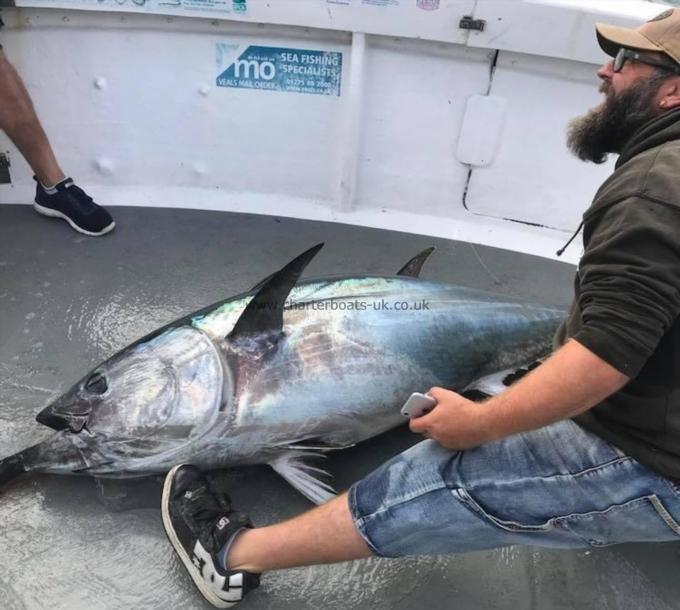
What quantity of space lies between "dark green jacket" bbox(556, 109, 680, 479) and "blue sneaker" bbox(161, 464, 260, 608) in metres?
0.98

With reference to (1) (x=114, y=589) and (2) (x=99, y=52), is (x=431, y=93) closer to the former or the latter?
(2) (x=99, y=52)

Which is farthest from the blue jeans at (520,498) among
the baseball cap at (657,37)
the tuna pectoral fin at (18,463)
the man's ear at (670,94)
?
the tuna pectoral fin at (18,463)

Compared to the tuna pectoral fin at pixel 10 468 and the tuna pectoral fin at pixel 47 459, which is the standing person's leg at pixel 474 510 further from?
the tuna pectoral fin at pixel 10 468

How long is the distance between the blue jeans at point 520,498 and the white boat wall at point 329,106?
6.29 feet

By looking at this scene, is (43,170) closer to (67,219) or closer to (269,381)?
(67,219)

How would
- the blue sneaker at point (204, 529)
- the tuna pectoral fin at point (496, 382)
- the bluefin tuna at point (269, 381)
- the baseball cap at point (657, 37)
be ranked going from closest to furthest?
the baseball cap at point (657, 37) < the blue sneaker at point (204, 529) < the bluefin tuna at point (269, 381) < the tuna pectoral fin at point (496, 382)

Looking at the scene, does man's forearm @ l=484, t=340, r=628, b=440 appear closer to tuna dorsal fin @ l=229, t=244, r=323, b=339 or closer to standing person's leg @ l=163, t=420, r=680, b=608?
standing person's leg @ l=163, t=420, r=680, b=608

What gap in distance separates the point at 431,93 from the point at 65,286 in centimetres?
194

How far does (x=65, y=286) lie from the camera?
2.62 metres

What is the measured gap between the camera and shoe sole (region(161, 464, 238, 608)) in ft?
5.15

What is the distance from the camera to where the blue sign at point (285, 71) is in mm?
3047

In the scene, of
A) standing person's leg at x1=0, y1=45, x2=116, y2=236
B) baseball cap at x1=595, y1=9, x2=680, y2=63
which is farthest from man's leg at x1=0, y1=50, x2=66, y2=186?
baseball cap at x1=595, y1=9, x2=680, y2=63

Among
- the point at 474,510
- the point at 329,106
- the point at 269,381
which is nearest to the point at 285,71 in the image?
the point at 329,106

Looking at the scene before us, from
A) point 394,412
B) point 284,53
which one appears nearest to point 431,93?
point 284,53
